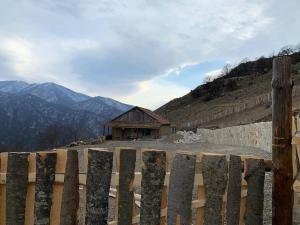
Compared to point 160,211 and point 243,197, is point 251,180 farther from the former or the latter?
point 160,211

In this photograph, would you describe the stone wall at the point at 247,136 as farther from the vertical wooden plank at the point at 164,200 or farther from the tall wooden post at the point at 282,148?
the vertical wooden plank at the point at 164,200

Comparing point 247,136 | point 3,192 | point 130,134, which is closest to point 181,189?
point 3,192

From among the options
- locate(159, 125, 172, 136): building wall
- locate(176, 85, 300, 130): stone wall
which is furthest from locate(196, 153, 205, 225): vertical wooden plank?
locate(176, 85, 300, 130): stone wall

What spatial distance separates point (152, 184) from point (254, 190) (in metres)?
0.87

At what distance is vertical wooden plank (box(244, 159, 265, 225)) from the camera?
12.5 ft

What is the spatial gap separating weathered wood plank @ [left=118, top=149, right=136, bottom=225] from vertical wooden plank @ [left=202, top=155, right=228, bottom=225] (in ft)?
1.71

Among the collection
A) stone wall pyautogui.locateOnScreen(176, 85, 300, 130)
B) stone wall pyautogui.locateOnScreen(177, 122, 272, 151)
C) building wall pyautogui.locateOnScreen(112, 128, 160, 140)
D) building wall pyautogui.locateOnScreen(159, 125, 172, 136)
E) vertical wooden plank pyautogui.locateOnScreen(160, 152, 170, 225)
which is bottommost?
vertical wooden plank pyautogui.locateOnScreen(160, 152, 170, 225)

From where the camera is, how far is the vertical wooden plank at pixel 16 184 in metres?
3.28

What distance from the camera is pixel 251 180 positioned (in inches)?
150

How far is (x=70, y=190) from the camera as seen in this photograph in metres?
3.35

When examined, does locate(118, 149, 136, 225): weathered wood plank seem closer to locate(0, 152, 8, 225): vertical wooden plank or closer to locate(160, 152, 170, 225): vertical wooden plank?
locate(160, 152, 170, 225): vertical wooden plank

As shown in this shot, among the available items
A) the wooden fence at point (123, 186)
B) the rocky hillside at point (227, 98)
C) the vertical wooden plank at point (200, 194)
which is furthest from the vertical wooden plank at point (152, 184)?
the rocky hillside at point (227, 98)

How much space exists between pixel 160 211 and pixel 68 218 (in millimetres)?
642

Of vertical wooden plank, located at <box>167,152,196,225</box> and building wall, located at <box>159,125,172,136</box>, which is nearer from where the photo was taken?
vertical wooden plank, located at <box>167,152,196,225</box>
